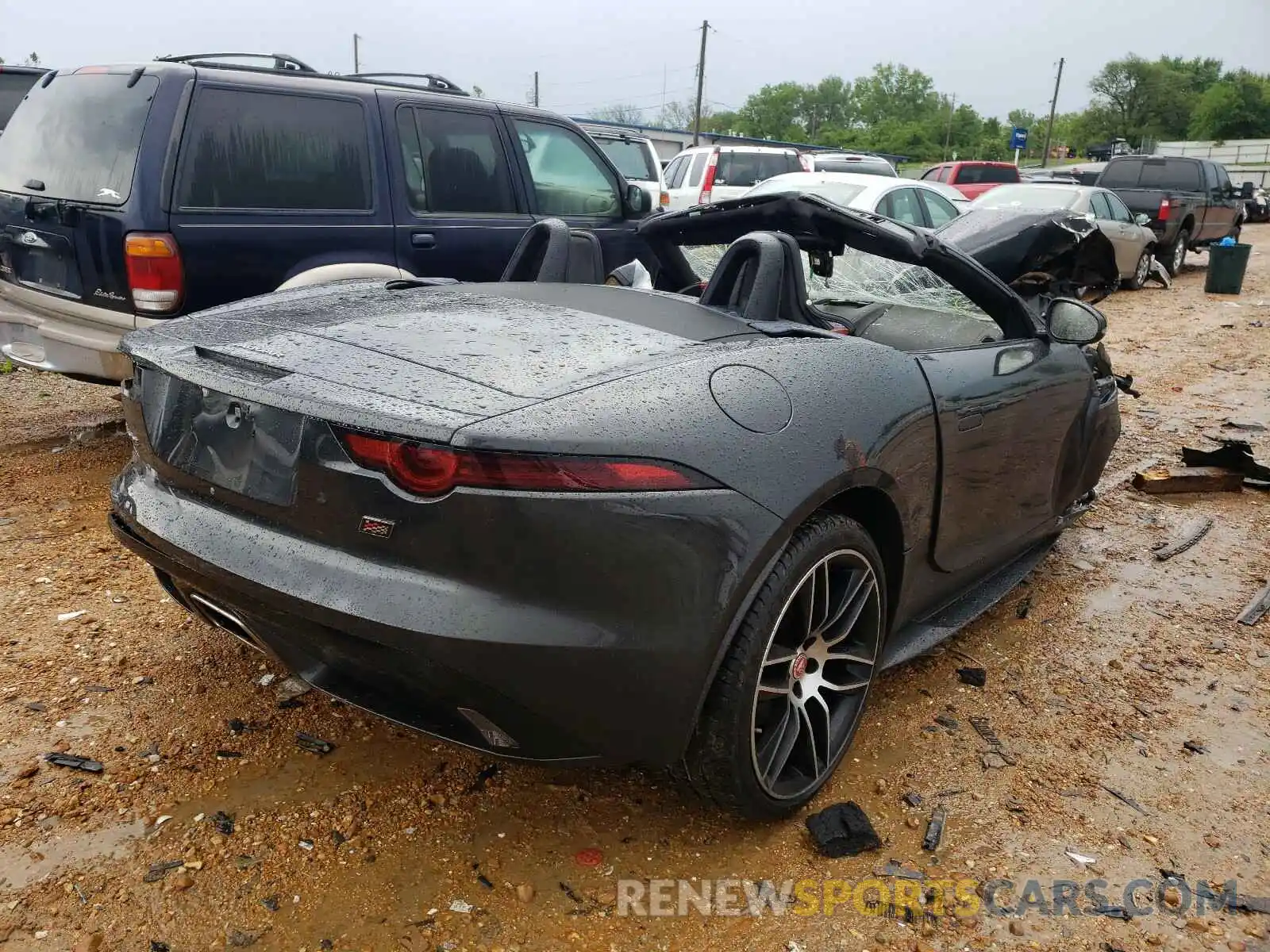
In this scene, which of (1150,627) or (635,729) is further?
(1150,627)

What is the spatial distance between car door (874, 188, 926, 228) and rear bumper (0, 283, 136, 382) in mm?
8214

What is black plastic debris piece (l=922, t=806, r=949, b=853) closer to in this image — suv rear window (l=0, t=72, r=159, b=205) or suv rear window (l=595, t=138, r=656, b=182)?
suv rear window (l=0, t=72, r=159, b=205)

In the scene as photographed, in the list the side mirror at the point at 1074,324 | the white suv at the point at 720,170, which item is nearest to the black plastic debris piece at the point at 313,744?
the side mirror at the point at 1074,324

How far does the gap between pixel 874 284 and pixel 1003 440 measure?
42.3 inches

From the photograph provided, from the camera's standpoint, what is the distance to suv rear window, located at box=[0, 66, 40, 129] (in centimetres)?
894

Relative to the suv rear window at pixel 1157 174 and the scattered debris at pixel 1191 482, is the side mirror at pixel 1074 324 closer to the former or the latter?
the scattered debris at pixel 1191 482

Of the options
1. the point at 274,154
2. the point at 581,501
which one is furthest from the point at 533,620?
the point at 274,154

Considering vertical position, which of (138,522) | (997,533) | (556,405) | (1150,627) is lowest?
(1150,627)

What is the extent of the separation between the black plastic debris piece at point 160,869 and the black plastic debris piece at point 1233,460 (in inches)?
222

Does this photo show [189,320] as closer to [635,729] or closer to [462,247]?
[635,729]

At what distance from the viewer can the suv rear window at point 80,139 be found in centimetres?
446

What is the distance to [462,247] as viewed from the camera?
5.51 meters

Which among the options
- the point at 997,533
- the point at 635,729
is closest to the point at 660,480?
the point at 635,729

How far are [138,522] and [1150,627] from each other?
3.49 m
